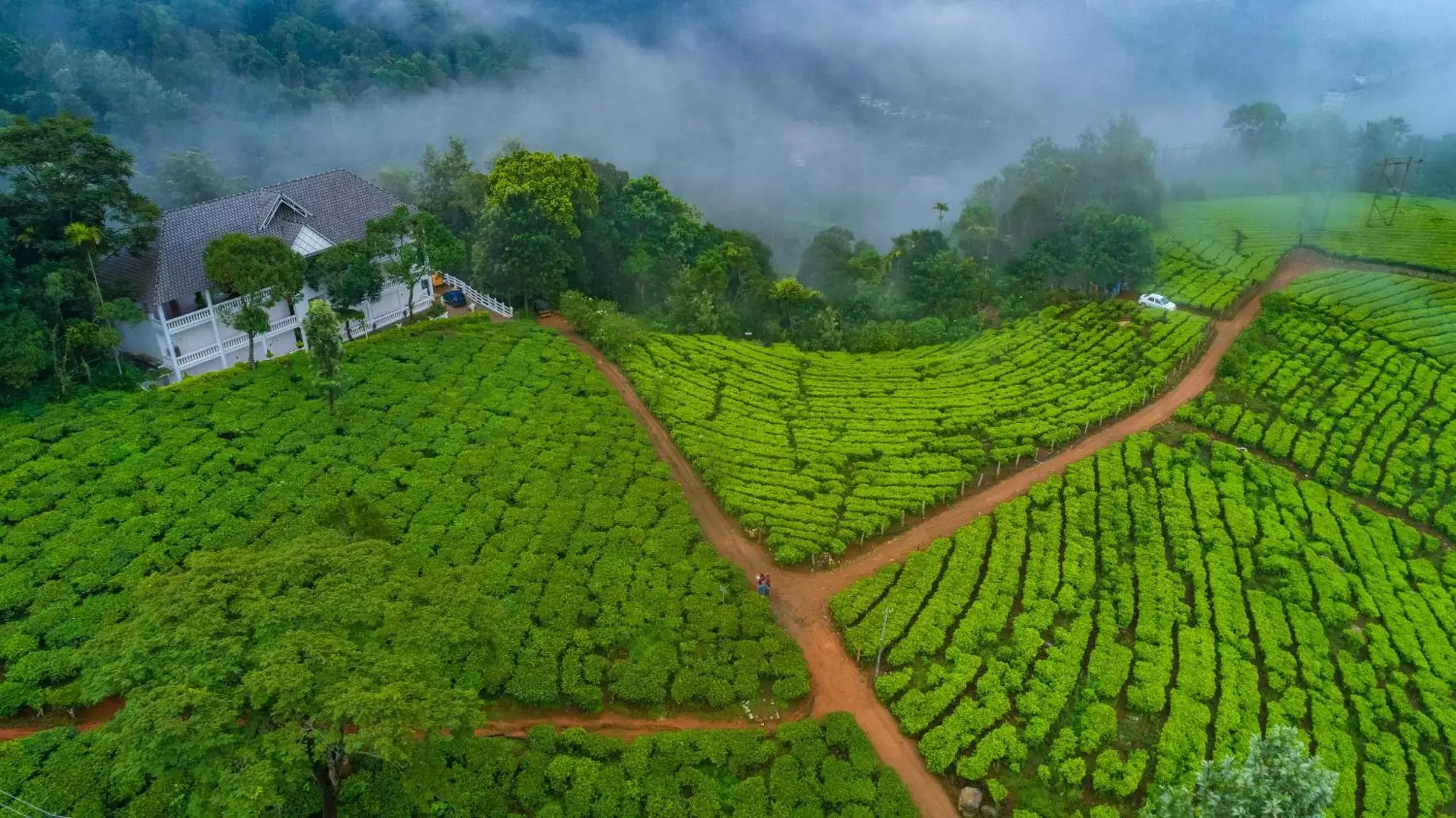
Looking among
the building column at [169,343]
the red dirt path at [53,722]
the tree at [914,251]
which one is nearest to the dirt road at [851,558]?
the building column at [169,343]

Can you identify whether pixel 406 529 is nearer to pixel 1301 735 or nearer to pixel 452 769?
pixel 452 769

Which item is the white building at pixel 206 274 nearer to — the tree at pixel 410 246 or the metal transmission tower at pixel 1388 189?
the tree at pixel 410 246

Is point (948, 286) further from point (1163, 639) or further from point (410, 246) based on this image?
point (410, 246)

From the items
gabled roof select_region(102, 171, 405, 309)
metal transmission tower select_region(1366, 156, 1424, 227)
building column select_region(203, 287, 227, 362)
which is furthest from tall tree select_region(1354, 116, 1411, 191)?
building column select_region(203, 287, 227, 362)

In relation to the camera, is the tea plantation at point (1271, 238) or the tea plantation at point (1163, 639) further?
the tea plantation at point (1271, 238)

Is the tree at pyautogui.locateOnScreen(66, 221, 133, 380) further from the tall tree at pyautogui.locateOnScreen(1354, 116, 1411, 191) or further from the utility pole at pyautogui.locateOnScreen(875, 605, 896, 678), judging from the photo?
the tall tree at pyautogui.locateOnScreen(1354, 116, 1411, 191)

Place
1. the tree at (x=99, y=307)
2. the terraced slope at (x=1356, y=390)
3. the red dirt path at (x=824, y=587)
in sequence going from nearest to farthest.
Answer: the red dirt path at (x=824, y=587) → the tree at (x=99, y=307) → the terraced slope at (x=1356, y=390)
